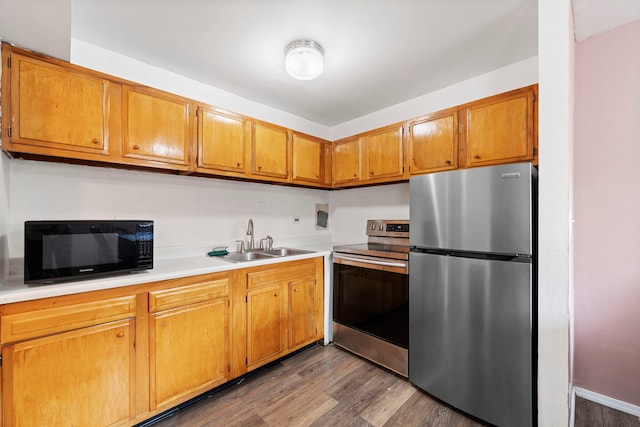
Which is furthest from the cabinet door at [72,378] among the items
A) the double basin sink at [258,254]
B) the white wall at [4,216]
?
the double basin sink at [258,254]

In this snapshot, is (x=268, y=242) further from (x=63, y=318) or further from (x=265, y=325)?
(x=63, y=318)

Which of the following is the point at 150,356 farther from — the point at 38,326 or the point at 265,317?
the point at 265,317

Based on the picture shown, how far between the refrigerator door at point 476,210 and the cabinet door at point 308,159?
119cm

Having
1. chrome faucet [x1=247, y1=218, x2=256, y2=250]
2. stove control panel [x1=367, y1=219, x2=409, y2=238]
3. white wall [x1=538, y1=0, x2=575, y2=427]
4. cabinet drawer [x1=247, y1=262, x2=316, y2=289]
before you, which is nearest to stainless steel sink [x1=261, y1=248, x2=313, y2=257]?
chrome faucet [x1=247, y1=218, x2=256, y2=250]

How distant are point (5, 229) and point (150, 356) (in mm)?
1115

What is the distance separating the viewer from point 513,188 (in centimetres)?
151

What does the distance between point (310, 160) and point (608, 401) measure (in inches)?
117

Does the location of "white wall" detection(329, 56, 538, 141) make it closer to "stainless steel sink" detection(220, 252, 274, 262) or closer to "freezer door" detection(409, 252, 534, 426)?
"freezer door" detection(409, 252, 534, 426)

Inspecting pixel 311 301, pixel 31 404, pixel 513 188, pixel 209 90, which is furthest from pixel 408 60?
pixel 31 404

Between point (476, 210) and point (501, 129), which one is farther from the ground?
point (501, 129)

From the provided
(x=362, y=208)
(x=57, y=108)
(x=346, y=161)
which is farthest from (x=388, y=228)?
(x=57, y=108)

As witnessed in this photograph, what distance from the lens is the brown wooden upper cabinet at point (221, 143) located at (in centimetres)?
210

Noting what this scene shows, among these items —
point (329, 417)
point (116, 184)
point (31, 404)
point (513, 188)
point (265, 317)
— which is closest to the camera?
point (31, 404)

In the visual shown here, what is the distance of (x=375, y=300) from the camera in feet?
7.42
